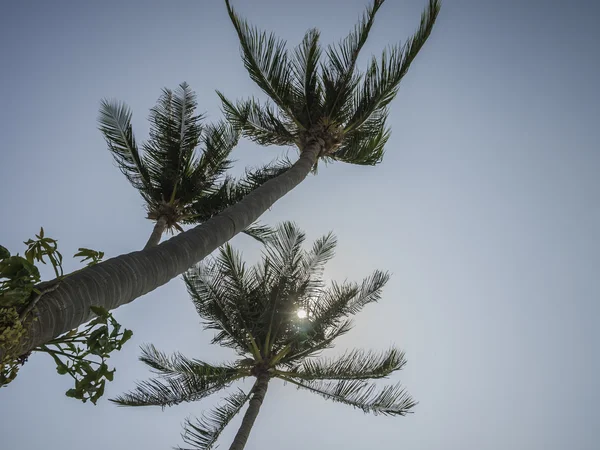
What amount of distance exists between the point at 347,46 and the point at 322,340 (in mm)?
6711

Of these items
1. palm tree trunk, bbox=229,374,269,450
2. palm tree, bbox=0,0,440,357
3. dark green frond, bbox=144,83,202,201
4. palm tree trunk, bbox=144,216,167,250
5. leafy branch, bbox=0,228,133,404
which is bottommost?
leafy branch, bbox=0,228,133,404

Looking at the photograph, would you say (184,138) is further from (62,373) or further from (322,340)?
(62,373)

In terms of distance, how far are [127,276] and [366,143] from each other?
7.66 meters

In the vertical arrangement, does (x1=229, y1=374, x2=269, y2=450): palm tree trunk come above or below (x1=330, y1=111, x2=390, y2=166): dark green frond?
below

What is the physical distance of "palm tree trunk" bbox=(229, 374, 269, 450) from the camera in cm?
866

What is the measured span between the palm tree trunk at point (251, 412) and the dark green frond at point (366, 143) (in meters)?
5.46

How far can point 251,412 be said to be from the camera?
9.51 meters

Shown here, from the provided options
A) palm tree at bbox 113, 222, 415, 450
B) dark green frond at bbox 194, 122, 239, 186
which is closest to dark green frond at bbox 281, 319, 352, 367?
palm tree at bbox 113, 222, 415, 450

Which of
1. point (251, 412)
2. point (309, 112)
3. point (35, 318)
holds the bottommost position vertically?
point (35, 318)

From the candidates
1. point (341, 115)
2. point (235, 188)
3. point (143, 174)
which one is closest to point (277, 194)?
point (235, 188)

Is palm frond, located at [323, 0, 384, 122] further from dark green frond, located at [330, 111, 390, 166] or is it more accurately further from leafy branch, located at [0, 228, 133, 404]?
leafy branch, located at [0, 228, 133, 404]

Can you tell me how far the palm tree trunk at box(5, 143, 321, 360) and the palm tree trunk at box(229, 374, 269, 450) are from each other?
4970mm

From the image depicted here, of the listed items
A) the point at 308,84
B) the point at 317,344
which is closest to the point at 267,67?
the point at 308,84

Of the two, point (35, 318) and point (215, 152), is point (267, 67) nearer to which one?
point (215, 152)
